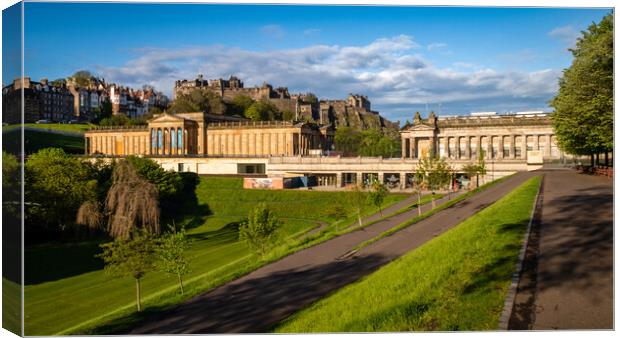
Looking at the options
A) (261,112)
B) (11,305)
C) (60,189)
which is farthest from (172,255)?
(261,112)

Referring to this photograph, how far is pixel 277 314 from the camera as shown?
16.0 m

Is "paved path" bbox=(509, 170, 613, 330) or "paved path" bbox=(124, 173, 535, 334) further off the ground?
"paved path" bbox=(509, 170, 613, 330)

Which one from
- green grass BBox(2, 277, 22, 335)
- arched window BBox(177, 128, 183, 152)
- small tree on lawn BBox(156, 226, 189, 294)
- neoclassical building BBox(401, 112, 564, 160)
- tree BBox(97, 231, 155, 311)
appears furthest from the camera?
arched window BBox(177, 128, 183, 152)

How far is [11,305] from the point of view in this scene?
52.7ft

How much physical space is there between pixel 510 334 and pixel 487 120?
283 ft

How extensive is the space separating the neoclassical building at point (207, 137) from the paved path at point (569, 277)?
7468cm

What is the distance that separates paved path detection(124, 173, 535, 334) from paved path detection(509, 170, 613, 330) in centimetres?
666

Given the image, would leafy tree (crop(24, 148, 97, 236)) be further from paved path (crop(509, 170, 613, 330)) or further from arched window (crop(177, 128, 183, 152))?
arched window (crop(177, 128, 183, 152))

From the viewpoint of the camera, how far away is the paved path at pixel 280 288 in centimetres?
1588

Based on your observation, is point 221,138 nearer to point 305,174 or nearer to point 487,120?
point 305,174

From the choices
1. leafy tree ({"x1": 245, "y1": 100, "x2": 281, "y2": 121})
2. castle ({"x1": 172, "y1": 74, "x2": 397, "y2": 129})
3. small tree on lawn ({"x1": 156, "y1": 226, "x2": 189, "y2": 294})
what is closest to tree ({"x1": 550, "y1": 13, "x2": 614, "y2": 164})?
small tree on lawn ({"x1": 156, "y1": 226, "x2": 189, "y2": 294})

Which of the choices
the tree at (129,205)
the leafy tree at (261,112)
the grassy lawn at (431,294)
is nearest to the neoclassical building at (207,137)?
the leafy tree at (261,112)

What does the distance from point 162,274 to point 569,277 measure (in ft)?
80.6

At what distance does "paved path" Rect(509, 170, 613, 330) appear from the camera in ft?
39.5
